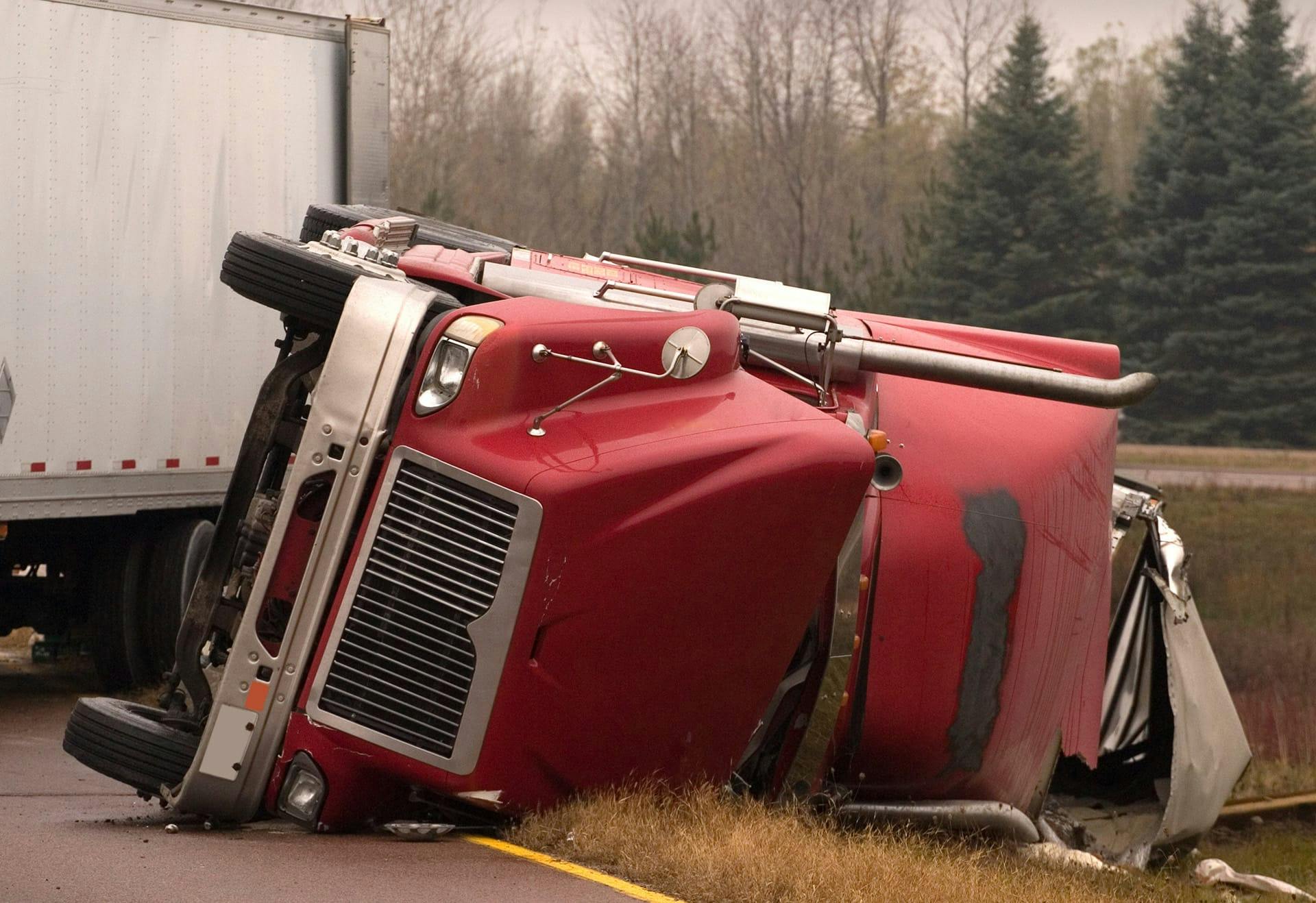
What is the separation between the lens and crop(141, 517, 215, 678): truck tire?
1042 cm

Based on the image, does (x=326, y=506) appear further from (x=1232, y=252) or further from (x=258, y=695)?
(x=1232, y=252)

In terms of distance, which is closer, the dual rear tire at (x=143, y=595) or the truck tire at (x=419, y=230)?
the truck tire at (x=419, y=230)

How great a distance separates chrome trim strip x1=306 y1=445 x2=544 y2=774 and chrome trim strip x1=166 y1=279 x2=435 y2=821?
8 centimetres

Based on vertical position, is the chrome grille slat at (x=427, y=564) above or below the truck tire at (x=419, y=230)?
below

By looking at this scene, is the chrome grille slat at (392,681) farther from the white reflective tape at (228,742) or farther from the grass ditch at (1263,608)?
the grass ditch at (1263,608)

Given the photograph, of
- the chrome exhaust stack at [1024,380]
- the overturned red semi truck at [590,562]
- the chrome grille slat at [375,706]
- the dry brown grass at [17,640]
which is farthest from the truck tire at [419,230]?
the dry brown grass at [17,640]

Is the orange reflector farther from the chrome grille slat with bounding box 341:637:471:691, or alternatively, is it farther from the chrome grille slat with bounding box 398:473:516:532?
the chrome grille slat with bounding box 398:473:516:532

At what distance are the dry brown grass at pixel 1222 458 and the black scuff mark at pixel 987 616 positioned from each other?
31940mm

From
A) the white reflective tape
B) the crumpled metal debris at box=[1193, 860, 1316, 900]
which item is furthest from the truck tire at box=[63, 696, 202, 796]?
the crumpled metal debris at box=[1193, 860, 1316, 900]

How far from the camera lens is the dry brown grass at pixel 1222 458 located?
126 ft

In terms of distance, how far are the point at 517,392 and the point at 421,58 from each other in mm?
42707

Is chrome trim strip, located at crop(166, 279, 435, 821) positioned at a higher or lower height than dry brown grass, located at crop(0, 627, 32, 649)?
higher

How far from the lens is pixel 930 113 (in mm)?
58594

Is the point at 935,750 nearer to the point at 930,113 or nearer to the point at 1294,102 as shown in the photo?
the point at 1294,102
